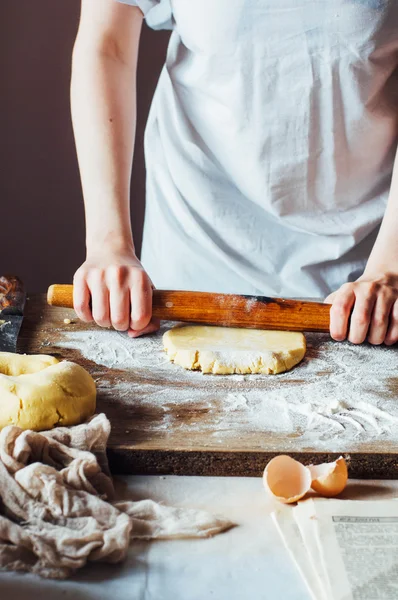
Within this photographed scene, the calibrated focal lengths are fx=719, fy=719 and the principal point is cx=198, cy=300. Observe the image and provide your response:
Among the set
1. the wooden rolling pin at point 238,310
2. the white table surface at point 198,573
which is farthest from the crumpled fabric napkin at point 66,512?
the wooden rolling pin at point 238,310

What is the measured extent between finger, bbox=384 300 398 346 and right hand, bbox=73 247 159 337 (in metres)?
0.46

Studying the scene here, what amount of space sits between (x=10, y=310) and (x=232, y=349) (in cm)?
45

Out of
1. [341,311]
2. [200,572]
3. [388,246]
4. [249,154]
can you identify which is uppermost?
[249,154]

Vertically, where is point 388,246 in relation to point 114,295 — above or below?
above

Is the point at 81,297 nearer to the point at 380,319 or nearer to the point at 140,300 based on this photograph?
the point at 140,300

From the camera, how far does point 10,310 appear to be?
1.43 m

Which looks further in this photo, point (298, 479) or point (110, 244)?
point (110, 244)

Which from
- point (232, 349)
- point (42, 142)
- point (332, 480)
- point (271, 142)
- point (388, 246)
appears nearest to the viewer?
point (332, 480)

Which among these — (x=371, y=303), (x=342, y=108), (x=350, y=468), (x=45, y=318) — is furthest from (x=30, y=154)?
(x=350, y=468)

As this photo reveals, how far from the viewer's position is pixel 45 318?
150 centimetres

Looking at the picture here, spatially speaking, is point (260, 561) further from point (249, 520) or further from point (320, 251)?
point (320, 251)

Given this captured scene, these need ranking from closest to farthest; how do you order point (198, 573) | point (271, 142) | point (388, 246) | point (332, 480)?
point (198, 573)
point (332, 480)
point (388, 246)
point (271, 142)

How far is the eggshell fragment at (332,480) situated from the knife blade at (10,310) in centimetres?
63

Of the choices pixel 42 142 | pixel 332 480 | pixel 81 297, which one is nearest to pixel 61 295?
pixel 81 297
